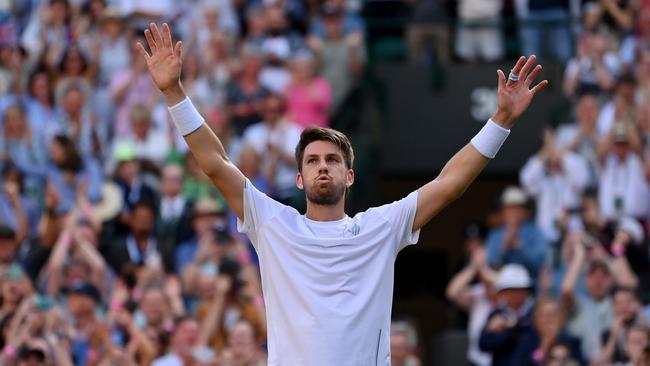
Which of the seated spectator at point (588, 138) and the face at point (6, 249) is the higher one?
the seated spectator at point (588, 138)

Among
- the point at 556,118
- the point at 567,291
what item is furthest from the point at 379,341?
the point at 556,118

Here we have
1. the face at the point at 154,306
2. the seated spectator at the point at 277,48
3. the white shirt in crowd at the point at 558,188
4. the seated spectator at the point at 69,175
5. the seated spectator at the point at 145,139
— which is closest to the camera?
the face at the point at 154,306

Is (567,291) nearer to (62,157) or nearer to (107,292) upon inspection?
(107,292)

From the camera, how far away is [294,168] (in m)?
14.7

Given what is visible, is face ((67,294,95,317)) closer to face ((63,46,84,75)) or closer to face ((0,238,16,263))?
face ((0,238,16,263))

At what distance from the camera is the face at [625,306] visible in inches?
467

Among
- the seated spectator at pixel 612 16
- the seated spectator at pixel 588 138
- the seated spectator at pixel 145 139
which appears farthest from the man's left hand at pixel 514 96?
the seated spectator at pixel 612 16

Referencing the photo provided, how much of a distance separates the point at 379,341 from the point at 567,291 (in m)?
5.92

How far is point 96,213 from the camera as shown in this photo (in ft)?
45.2

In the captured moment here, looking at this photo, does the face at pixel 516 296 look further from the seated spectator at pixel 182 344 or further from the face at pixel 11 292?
the face at pixel 11 292

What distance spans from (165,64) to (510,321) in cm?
519

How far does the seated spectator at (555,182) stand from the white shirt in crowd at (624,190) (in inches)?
9.3

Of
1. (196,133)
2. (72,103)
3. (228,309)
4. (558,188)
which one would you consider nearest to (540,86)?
(196,133)

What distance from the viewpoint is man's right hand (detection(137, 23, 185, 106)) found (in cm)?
707
